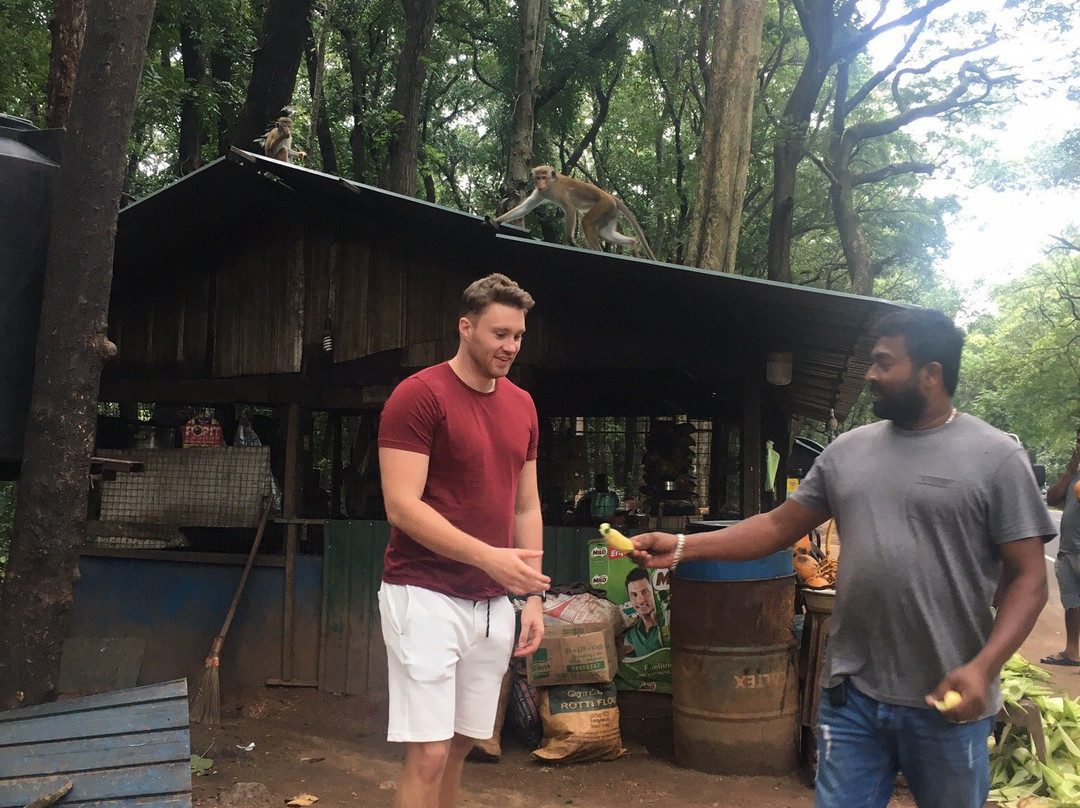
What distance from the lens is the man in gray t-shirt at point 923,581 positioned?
2.62 meters

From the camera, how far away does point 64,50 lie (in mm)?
6770

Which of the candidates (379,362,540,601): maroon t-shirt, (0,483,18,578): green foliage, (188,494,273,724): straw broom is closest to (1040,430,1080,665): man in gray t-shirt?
(379,362,540,601): maroon t-shirt

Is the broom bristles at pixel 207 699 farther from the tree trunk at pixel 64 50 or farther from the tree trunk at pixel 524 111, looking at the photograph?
the tree trunk at pixel 524 111

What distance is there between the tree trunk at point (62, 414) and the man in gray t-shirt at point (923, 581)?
11.6ft

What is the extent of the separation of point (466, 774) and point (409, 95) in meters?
10.2

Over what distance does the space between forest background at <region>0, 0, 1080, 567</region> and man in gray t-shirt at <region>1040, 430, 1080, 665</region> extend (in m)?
4.14

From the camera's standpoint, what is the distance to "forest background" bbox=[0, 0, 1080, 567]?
10812 mm

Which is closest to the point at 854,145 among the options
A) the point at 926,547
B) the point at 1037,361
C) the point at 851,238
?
the point at 851,238

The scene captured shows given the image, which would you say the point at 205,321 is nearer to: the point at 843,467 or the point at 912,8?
the point at 843,467

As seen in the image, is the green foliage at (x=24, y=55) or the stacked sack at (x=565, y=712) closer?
the stacked sack at (x=565, y=712)

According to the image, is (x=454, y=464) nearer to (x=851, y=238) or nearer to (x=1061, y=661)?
(x=1061, y=661)

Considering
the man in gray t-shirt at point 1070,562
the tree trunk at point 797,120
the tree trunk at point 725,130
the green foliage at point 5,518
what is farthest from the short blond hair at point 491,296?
the green foliage at point 5,518

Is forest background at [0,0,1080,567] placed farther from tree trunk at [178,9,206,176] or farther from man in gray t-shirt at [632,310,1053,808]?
man in gray t-shirt at [632,310,1053,808]

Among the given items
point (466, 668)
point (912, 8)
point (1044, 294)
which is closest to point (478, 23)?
point (912, 8)
